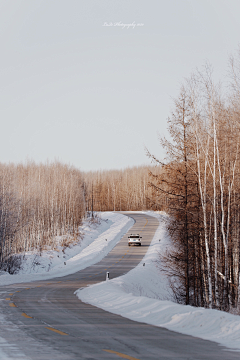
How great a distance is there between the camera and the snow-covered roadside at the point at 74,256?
28308mm

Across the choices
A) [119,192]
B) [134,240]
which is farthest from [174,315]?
[119,192]

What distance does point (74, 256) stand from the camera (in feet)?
146

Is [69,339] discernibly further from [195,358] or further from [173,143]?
[173,143]

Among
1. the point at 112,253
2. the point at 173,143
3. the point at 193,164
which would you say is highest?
the point at 173,143

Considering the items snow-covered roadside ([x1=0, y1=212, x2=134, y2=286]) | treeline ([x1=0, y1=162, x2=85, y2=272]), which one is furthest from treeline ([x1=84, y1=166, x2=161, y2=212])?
snow-covered roadside ([x1=0, y1=212, x2=134, y2=286])

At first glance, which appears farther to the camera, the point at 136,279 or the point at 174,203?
the point at 136,279

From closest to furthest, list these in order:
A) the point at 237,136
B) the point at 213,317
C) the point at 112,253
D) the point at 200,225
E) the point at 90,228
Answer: the point at 213,317 < the point at 237,136 < the point at 200,225 < the point at 112,253 < the point at 90,228

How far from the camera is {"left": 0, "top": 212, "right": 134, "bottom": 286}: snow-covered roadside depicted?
92.9 feet

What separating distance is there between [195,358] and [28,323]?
4967 millimetres

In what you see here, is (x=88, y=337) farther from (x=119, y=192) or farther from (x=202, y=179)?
(x=119, y=192)

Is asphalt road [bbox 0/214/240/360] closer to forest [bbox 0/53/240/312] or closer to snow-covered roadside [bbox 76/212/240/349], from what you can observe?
snow-covered roadside [bbox 76/212/240/349]

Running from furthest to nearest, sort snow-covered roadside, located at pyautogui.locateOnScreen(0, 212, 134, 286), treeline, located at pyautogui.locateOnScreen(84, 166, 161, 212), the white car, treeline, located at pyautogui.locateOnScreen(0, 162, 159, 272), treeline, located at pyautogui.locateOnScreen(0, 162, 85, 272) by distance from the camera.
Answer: treeline, located at pyautogui.locateOnScreen(84, 166, 161, 212) < the white car < treeline, located at pyautogui.locateOnScreen(0, 162, 159, 272) < treeline, located at pyautogui.locateOnScreen(0, 162, 85, 272) < snow-covered roadside, located at pyautogui.locateOnScreen(0, 212, 134, 286)

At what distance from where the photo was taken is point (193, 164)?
730 inches

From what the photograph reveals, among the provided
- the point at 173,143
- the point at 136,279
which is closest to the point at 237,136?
the point at 173,143
